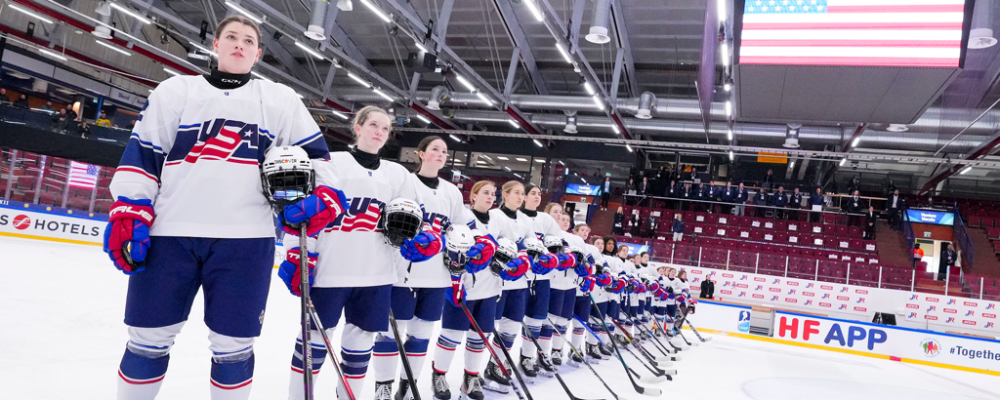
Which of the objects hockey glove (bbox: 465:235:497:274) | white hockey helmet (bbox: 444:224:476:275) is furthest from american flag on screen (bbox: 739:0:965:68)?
white hockey helmet (bbox: 444:224:476:275)

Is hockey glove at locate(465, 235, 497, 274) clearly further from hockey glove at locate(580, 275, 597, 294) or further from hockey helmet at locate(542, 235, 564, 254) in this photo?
hockey glove at locate(580, 275, 597, 294)

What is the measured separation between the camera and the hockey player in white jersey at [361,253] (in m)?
2.43

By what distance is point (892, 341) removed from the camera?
1066 cm

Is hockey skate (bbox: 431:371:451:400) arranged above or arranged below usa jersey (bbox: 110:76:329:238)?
below

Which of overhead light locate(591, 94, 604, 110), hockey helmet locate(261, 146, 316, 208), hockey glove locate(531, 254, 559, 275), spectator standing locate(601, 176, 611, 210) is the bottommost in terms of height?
hockey glove locate(531, 254, 559, 275)

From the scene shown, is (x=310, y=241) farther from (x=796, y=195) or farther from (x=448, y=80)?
(x=796, y=195)

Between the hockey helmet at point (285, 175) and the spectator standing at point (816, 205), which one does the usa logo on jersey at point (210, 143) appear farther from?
the spectator standing at point (816, 205)

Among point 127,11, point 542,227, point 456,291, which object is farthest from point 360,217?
point 127,11

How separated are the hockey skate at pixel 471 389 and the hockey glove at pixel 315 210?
1.90 meters

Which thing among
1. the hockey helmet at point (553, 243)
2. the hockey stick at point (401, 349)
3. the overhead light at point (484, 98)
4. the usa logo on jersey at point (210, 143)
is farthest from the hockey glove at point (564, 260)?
the overhead light at point (484, 98)

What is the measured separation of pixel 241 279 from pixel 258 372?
1.98 m

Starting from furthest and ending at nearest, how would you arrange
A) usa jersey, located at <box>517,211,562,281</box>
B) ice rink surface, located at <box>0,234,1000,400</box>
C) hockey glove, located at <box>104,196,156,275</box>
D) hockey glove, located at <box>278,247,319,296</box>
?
usa jersey, located at <box>517,211,562,281</box>, ice rink surface, located at <box>0,234,1000,400</box>, hockey glove, located at <box>278,247,319,296</box>, hockey glove, located at <box>104,196,156,275</box>

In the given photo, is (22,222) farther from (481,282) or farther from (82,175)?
(481,282)

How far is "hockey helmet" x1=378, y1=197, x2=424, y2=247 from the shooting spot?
8.18ft
